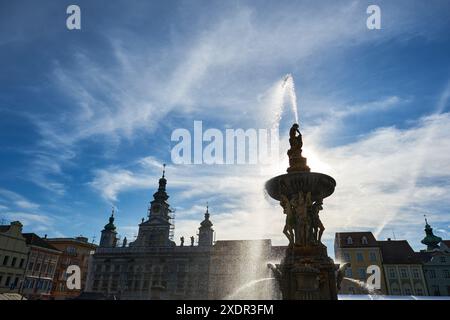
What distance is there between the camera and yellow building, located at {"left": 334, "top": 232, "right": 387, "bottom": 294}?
1635 inches

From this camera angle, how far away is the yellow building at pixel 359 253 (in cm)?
4153

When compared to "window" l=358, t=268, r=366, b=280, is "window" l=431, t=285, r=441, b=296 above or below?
below

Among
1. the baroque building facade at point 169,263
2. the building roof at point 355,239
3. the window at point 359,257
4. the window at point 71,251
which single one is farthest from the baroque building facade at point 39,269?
the window at point 359,257

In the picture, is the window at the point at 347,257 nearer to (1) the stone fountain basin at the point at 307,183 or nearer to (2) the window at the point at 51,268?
(1) the stone fountain basin at the point at 307,183

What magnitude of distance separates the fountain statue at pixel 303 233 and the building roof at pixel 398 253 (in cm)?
3865

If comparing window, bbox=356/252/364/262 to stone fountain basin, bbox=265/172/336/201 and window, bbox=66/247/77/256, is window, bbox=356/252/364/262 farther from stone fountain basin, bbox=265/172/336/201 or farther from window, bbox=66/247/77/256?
window, bbox=66/247/77/256

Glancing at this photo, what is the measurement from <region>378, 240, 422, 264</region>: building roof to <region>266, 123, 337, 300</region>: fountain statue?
38651 mm

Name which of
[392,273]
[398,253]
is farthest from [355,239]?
→ [392,273]

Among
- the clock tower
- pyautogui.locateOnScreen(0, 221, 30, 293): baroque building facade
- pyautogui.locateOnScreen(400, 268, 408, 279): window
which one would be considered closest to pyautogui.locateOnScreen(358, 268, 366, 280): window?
pyautogui.locateOnScreen(400, 268, 408, 279): window

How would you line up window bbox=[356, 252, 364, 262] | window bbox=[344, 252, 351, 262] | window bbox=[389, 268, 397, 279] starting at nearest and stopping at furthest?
window bbox=[389, 268, 397, 279] → window bbox=[356, 252, 364, 262] → window bbox=[344, 252, 351, 262]

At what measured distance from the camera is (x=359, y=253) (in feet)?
140

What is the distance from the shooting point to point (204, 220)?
188ft
